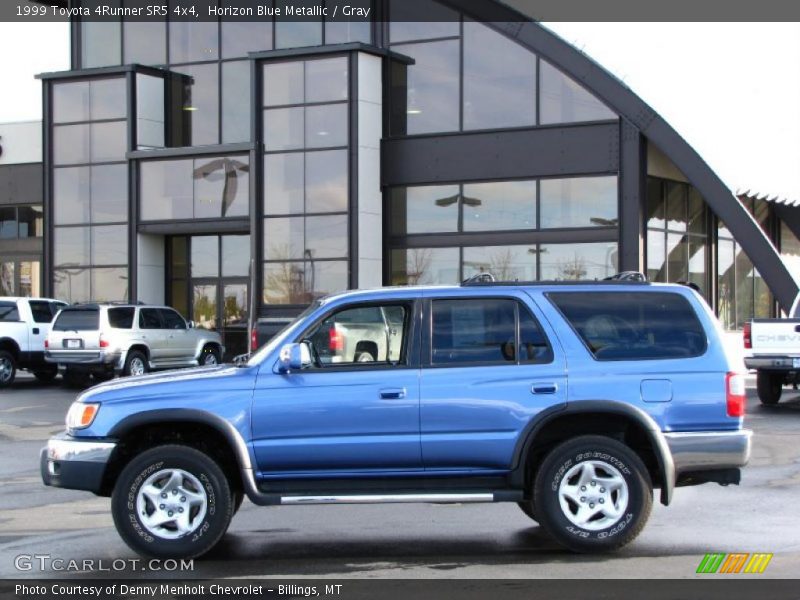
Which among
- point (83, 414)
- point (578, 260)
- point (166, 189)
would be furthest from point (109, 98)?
point (83, 414)

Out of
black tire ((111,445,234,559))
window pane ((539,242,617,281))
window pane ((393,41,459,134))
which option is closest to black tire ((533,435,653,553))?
black tire ((111,445,234,559))

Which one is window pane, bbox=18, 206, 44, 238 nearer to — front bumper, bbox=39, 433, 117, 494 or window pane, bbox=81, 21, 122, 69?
window pane, bbox=81, 21, 122, 69

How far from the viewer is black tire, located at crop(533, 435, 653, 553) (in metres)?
7.92

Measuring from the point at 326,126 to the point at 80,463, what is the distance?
21.7 metres

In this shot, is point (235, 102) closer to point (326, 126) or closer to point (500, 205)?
point (326, 126)

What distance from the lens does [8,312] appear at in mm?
25016

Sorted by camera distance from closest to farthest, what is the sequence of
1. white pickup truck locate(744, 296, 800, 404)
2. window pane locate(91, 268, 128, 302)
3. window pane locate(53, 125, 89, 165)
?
white pickup truck locate(744, 296, 800, 404) → window pane locate(91, 268, 128, 302) → window pane locate(53, 125, 89, 165)

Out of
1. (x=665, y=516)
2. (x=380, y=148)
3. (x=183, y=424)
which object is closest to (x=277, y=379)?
(x=183, y=424)

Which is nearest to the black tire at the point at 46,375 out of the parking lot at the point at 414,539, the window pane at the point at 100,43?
the window pane at the point at 100,43

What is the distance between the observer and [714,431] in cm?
801

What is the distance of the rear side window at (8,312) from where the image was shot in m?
24.9

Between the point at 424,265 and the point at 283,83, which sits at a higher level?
the point at 283,83

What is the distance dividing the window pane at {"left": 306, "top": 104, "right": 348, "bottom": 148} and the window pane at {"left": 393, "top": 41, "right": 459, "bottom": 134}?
1.46 metres

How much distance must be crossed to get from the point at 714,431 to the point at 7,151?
30501 mm
